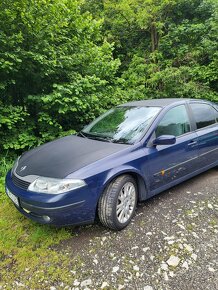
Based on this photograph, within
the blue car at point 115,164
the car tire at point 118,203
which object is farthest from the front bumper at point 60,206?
the car tire at point 118,203

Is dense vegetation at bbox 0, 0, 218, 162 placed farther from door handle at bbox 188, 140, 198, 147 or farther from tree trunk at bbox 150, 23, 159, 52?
door handle at bbox 188, 140, 198, 147

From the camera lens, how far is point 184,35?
9.29 metres

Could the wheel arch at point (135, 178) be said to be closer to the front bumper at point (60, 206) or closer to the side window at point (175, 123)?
the front bumper at point (60, 206)

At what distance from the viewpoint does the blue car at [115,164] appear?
7.89 feet

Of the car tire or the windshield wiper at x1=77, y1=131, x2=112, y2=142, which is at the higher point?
the windshield wiper at x1=77, y1=131, x2=112, y2=142

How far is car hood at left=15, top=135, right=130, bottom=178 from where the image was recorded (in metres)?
2.55

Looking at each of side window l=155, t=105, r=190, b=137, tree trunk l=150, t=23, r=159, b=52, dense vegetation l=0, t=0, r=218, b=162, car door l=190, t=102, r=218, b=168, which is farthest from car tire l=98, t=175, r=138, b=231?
tree trunk l=150, t=23, r=159, b=52

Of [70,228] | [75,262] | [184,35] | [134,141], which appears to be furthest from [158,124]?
[184,35]

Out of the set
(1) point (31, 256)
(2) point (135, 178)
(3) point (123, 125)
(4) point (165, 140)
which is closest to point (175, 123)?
(4) point (165, 140)

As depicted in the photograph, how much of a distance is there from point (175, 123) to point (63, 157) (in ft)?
5.32

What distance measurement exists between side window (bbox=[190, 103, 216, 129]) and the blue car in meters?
0.02

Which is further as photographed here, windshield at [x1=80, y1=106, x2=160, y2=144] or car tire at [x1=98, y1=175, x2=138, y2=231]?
windshield at [x1=80, y1=106, x2=160, y2=144]

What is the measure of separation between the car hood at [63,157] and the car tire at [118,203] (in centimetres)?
35

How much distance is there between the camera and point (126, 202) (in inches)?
108
